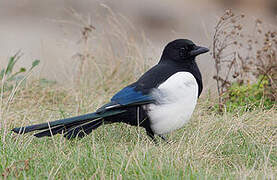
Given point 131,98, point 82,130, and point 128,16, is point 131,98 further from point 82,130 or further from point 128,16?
point 128,16

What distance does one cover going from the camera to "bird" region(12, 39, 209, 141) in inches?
140

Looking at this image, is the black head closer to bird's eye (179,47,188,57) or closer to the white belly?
bird's eye (179,47,188,57)

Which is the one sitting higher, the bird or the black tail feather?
the bird

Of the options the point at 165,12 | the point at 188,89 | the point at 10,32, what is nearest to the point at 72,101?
the point at 188,89

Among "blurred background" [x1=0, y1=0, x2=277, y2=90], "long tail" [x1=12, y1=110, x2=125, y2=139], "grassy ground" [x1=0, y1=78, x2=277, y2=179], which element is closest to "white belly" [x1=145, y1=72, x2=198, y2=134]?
"grassy ground" [x1=0, y1=78, x2=277, y2=179]

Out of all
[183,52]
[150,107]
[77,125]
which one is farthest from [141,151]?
[183,52]

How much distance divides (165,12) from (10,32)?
10.4ft

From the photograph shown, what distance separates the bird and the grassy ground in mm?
99

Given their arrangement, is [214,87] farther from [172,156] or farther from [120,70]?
[172,156]

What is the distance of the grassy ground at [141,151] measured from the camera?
276 cm

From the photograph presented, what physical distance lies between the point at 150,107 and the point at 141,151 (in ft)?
2.07

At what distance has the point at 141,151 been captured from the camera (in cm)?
303

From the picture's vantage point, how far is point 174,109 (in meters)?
3.56

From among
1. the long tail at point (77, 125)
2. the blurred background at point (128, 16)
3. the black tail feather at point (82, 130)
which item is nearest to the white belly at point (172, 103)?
the long tail at point (77, 125)
